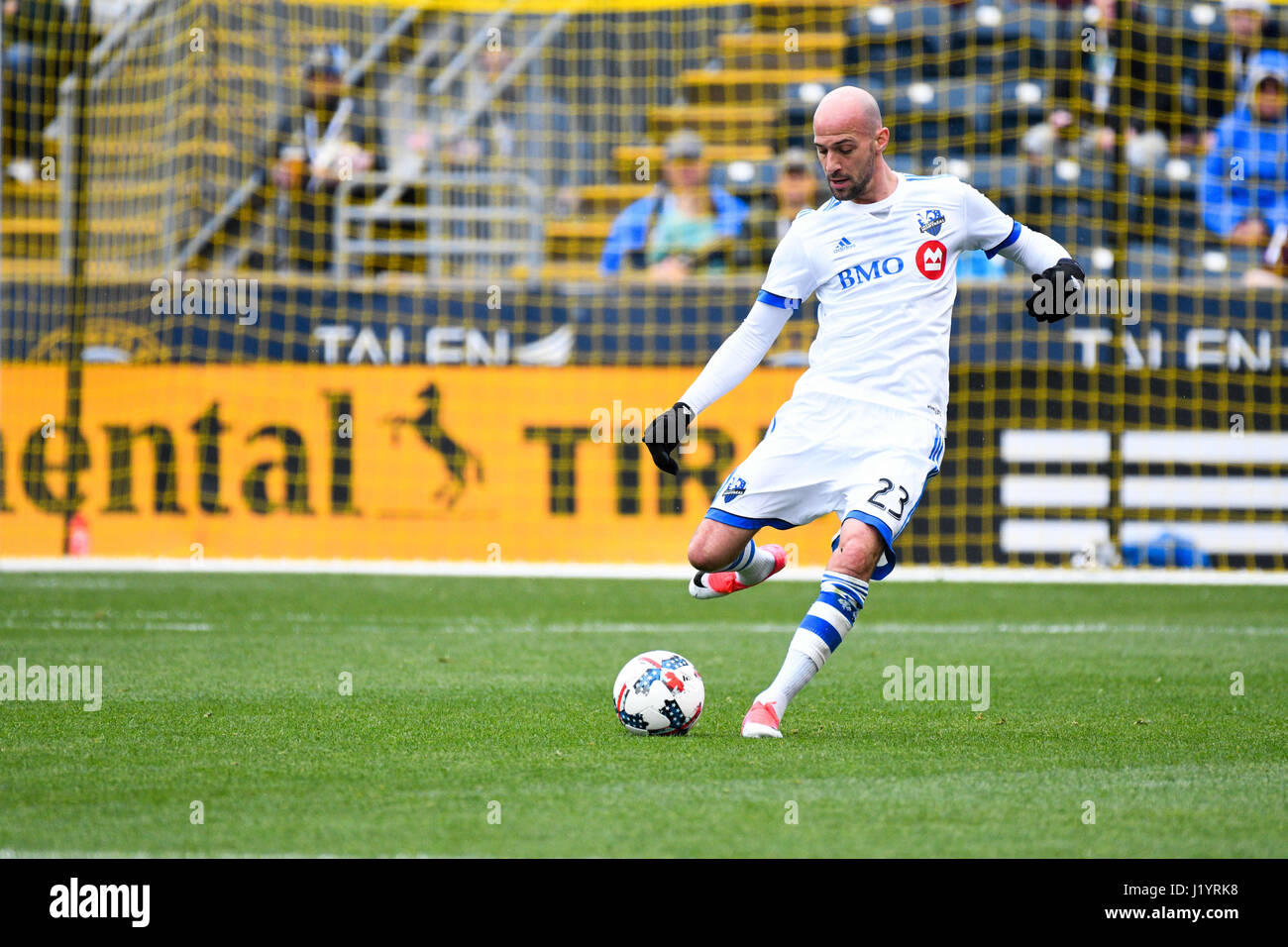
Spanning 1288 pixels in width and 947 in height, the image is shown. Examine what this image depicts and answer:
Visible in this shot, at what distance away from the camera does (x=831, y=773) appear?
476cm

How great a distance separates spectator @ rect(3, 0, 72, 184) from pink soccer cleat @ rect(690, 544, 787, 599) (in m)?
11.1

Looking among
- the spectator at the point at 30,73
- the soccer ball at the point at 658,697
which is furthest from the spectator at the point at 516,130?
the soccer ball at the point at 658,697

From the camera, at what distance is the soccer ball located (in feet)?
17.9

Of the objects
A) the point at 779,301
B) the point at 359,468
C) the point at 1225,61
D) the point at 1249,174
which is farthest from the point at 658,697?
the point at 1225,61

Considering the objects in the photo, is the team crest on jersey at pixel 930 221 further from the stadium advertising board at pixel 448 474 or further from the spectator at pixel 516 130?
the spectator at pixel 516 130

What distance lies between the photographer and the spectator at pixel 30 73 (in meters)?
15.6

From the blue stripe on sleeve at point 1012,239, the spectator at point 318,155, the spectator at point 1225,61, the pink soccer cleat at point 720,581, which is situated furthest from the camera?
the spectator at point 318,155

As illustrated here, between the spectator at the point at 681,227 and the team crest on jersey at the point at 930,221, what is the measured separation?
883cm

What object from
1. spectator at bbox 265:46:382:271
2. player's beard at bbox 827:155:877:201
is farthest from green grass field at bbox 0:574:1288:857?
spectator at bbox 265:46:382:271

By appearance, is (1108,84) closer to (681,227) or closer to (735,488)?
(681,227)

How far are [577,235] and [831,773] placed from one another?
39.3ft

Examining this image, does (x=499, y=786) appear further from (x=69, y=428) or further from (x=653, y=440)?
(x=69, y=428)

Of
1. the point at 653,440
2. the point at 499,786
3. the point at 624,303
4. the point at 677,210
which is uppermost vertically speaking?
the point at 677,210
